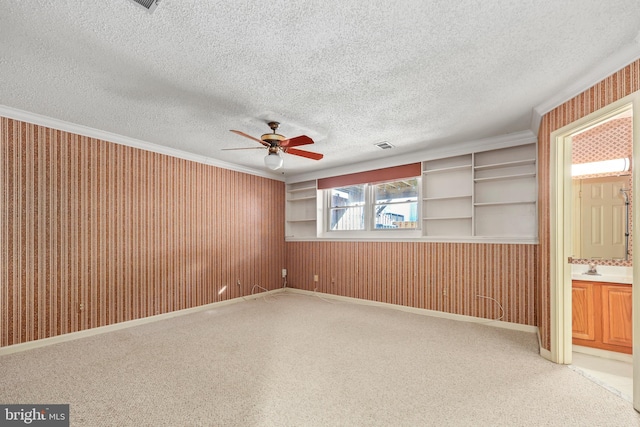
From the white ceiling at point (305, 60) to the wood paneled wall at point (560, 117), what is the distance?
0.32 ft

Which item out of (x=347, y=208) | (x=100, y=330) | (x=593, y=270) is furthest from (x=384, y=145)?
(x=100, y=330)

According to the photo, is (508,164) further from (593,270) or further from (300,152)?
(300,152)

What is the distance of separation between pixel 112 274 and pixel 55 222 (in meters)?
0.85

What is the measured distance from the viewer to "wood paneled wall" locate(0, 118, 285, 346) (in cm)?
305

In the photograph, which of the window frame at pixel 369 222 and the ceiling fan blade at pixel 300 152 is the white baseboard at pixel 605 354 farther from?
the ceiling fan blade at pixel 300 152

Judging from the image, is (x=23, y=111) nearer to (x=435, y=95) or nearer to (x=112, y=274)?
(x=112, y=274)

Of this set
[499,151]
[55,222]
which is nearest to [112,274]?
[55,222]

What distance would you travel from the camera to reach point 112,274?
3.73m

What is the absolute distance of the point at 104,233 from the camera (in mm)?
3680

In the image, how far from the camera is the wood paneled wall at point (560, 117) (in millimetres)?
2066

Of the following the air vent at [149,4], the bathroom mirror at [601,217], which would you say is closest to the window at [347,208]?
the bathroom mirror at [601,217]

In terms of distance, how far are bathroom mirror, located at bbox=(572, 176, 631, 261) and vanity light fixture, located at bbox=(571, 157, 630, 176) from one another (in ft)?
0.25

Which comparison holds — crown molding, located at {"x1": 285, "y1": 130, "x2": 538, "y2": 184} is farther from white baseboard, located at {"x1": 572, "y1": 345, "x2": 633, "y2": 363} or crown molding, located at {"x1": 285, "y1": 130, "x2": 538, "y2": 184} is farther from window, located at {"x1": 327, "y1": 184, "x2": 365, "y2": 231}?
white baseboard, located at {"x1": 572, "y1": 345, "x2": 633, "y2": 363}

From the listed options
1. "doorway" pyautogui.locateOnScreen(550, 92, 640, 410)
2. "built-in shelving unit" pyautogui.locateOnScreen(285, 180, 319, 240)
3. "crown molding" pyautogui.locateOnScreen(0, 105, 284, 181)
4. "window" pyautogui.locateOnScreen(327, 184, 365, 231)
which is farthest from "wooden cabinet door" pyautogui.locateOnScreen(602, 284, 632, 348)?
"crown molding" pyautogui.locateOnScreen(0, 105, 284, 181)
